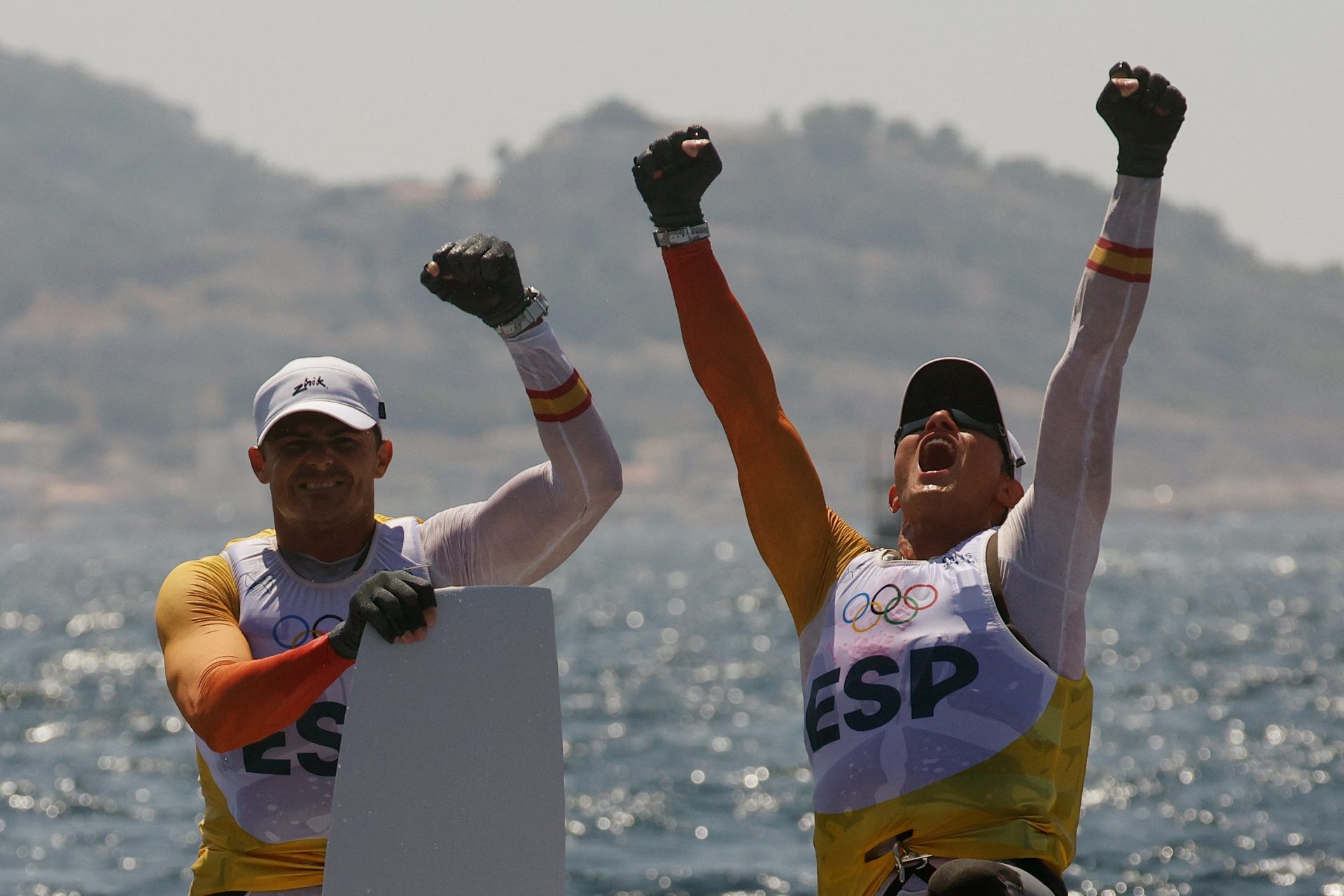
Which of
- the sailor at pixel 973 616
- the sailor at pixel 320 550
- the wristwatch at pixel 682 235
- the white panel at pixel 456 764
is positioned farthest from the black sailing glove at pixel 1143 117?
the white panel at pixel 456 764

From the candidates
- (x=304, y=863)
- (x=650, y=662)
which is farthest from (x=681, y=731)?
(x=304, y=863)

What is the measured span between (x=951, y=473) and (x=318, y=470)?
5.86 ft

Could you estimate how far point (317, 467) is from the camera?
180 inches

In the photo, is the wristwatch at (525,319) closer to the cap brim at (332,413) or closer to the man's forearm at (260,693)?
the cap brim at (332,413)

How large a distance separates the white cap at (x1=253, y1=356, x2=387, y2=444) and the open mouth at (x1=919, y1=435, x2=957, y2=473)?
1.55 metres

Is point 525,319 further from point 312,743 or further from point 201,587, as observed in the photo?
point 312,743

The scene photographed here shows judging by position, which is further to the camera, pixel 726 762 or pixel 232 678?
pixel 726 762

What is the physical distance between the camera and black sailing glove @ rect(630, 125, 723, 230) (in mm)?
4695

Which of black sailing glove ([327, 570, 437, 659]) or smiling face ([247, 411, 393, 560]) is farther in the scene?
smiling face ([247, 411, 393, 560])

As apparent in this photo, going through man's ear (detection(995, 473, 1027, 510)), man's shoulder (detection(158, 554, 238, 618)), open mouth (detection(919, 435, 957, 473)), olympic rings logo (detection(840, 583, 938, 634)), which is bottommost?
olympic rings logo (detection(840, 583, 938, 634))

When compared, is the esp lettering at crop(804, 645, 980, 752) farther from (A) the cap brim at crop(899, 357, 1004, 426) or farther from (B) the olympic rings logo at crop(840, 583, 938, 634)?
(A) the cap brim at crop(899, 357, 1004, 426)

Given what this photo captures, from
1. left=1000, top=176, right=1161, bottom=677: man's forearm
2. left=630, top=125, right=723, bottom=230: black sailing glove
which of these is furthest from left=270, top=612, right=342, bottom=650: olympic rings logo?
left=1000, top=176, right=1161, bottom=677: man's forearm

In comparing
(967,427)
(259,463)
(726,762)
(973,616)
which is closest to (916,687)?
(973,616)

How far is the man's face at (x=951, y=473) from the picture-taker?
4.70 meters
